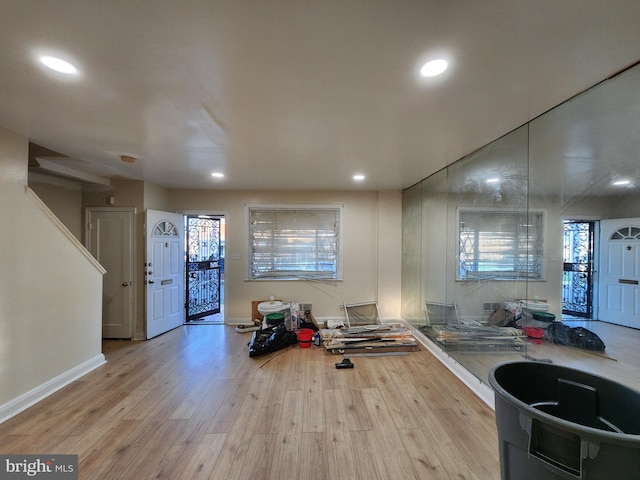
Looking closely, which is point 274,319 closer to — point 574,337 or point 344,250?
point 344,250

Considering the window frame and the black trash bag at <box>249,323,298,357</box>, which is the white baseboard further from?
the window frame

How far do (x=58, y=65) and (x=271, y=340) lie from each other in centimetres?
323

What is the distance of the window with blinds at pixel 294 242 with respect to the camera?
4.75m

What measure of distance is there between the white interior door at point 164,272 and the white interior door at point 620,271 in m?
4.93

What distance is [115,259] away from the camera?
3.88m

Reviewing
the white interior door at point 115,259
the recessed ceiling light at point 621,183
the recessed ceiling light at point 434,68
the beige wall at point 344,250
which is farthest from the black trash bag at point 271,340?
the recessed ceiling light at point 621,183

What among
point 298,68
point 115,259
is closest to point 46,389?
point 115,259

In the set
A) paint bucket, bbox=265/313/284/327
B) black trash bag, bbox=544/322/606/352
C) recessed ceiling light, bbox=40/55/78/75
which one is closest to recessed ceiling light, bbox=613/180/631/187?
black trash bag, bbox=544/322/606/352

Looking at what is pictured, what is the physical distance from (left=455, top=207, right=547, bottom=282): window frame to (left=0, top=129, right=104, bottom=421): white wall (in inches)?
170

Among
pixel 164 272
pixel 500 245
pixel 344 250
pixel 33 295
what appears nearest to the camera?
pixel 33 295

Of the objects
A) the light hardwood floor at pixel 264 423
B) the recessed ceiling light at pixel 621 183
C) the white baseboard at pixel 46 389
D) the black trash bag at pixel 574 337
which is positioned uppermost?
the recessed ceiling light at pixel 621 183

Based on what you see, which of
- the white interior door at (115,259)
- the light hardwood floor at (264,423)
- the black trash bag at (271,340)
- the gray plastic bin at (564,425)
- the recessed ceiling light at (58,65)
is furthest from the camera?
the white interior door at (115,259)

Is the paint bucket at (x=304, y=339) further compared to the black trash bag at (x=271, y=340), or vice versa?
the paint bucket at (x=304, y=339)

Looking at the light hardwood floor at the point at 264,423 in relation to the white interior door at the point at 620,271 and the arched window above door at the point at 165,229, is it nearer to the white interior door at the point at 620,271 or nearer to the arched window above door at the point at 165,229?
the white interior door at the point at 620,271
